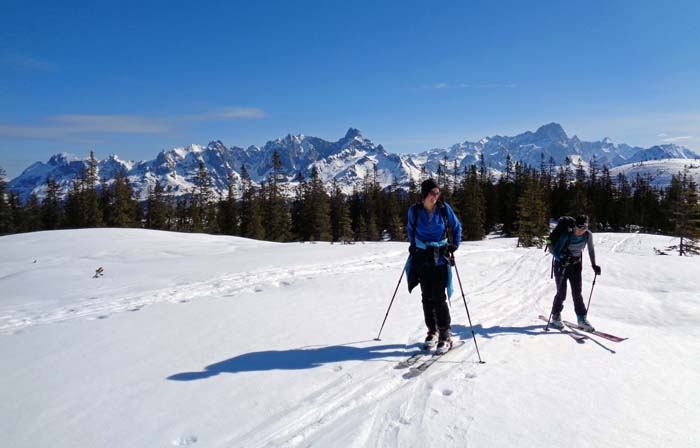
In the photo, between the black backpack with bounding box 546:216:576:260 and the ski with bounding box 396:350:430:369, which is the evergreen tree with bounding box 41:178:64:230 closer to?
the ski with bounding box 396:350:430:369

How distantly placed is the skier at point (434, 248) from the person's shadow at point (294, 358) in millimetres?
751

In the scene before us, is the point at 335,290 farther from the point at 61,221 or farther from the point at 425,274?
the point at 61,221

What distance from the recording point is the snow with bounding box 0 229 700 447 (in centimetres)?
363

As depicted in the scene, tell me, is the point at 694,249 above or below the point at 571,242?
below

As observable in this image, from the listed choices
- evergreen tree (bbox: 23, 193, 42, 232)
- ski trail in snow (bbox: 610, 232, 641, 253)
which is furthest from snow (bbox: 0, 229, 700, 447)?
evergreen tree (bbox: 23, 193, 42, 232)

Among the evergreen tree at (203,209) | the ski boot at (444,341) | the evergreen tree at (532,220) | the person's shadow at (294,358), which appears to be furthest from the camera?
the evergreen tree at (203,209)

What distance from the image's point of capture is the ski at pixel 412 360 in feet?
16.9

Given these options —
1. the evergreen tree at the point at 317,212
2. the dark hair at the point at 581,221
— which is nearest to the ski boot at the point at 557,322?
the dark hair at the point at 581,221

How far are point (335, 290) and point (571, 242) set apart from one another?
5729mm

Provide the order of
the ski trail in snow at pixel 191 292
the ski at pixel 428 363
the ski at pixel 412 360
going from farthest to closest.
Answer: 1. the ski trail in snow at pixel 191 292
2. the ski at pixel 412 360
3. the ski at pixel 428 363

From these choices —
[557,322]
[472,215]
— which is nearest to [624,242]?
[472,215]

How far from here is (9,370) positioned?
5.15 metres

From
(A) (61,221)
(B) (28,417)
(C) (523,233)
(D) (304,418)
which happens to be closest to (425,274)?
(D) (304,418)

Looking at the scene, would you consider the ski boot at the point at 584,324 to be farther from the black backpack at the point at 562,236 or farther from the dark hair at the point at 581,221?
the dark hair at the point at 581,221
